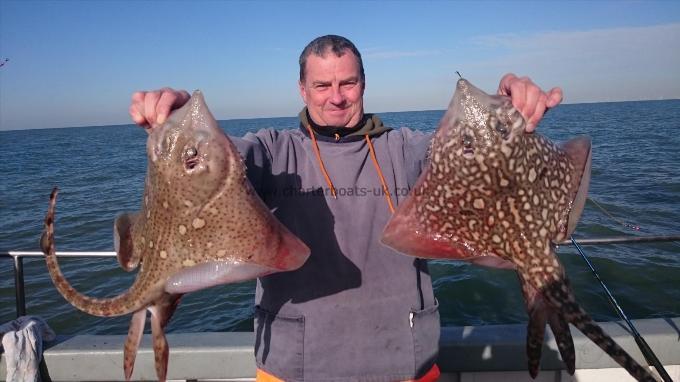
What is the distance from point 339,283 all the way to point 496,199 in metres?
1.07

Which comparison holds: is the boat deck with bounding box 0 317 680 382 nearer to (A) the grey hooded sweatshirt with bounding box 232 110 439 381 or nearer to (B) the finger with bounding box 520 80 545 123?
(A) the grey hooded sweatshirt with bounding box 232 110 439 381

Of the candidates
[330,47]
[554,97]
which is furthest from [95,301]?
[554,97]

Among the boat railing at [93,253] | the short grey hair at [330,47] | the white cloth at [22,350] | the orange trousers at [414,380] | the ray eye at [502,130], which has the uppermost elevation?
the short grey hair at [330,47]

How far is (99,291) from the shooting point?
1062 cm

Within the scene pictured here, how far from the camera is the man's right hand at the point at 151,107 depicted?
236 centimetres

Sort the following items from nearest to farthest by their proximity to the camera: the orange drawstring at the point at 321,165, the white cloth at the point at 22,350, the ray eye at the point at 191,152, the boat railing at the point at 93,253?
the ray eye at the point at 191,152
the orange drawstring at the point at 321,165
the white cloth at the point at 22,350
the boat railing at the point at 93,253

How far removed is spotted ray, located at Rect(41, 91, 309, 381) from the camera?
2.24m

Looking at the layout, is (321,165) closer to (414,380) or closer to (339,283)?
(339,283)

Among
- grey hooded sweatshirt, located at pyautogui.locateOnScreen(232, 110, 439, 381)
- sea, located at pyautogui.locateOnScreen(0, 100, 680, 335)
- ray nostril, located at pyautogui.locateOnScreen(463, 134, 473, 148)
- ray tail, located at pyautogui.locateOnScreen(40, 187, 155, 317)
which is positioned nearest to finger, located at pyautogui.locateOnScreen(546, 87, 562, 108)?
ray nostril, located at pyautogui.locateOnScreen(463, 134, 473, 148)

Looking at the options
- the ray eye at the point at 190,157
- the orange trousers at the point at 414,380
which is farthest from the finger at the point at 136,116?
the orange trousers at the point at 414,380

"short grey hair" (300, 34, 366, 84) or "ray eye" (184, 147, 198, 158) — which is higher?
"short grey hair" (300, 34, 366, 84)

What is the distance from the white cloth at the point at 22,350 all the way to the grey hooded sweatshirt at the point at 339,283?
7.68ft

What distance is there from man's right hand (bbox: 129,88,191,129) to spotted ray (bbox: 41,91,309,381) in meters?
0.07

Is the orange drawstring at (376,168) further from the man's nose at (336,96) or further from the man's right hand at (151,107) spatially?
the man's right hand at (151,107)
